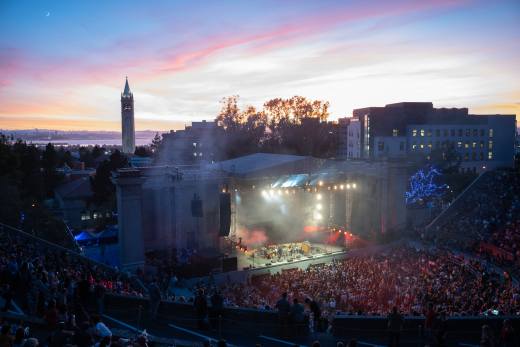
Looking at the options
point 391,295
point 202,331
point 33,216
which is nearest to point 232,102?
point 33,216

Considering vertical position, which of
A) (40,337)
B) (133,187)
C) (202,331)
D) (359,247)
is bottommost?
(359,247)

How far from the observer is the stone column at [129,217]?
73.2ft

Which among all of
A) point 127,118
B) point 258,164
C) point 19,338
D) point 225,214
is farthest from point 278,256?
point 127,118

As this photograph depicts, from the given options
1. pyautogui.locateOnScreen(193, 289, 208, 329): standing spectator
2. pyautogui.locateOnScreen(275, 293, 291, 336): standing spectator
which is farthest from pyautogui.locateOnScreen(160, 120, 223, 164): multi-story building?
pyautogui.locateOnScreen(275, 293, 291, 336): standing spectator

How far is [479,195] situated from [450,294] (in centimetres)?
1614

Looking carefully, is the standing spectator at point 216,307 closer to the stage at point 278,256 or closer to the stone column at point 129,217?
the stage at point 278,256

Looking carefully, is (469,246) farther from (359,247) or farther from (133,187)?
(133,187)

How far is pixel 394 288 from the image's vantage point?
731 inches

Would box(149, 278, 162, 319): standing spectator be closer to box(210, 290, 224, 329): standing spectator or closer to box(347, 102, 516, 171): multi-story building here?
box(210, 290, 224, 329): standing spectator

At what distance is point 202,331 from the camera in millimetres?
10742

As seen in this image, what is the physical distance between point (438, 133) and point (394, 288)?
152 ft

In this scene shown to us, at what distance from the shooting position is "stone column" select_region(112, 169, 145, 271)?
73.2ft

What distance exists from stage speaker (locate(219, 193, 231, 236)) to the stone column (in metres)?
5.02

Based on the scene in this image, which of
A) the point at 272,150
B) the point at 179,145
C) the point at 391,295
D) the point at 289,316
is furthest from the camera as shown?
the point at 179,145
